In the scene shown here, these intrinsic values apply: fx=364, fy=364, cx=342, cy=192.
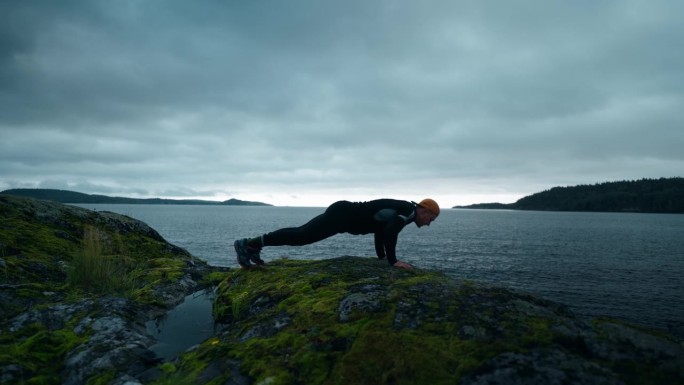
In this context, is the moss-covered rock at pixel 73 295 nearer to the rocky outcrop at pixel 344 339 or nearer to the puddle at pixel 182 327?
the rocky outcrop at pixel 344 339

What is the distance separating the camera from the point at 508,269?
32219mm

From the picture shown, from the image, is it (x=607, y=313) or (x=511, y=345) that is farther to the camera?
(x=607, y=313)

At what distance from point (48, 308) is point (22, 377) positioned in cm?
226

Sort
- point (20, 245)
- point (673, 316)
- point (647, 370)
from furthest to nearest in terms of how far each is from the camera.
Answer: point (673, 316) < point (20, 245) < point (647, 370)

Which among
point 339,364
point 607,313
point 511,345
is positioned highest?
point 511,345

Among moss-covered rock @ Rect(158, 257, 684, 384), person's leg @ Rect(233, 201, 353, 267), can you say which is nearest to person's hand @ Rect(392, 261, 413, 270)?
person's leg @ Rect(233, 201, 353, 267)

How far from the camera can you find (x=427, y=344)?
13.1 ft

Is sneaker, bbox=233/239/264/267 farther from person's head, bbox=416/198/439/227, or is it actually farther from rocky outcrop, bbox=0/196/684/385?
person's head, bbox=416/198/439/227

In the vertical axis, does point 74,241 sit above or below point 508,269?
above

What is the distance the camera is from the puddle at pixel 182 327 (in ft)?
18.1

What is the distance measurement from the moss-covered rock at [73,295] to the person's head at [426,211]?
5.72m

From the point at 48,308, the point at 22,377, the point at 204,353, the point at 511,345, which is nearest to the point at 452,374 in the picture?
the point at 511,345

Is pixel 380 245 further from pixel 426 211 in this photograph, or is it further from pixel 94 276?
pixel 94 276

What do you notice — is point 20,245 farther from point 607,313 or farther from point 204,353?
point 607,313
